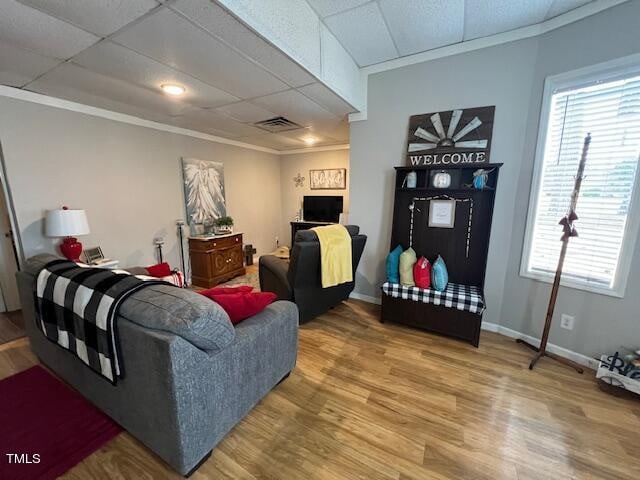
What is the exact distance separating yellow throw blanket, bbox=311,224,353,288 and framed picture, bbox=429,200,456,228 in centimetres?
89

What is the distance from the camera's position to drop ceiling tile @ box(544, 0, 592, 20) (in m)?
1.80

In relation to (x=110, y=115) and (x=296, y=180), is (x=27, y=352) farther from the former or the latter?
(x=296, y=180)

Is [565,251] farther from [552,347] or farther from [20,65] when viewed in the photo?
[20,65]

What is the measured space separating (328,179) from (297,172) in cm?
77

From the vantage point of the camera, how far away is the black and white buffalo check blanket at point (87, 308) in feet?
3.95

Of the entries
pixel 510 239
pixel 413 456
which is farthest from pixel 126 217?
pixel 510 239

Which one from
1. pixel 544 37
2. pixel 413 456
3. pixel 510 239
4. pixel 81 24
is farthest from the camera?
pixel 510 239

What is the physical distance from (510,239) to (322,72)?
225 centimetres

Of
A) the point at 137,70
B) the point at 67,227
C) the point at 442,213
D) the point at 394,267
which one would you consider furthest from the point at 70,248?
the point at 442,213

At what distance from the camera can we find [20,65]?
192cm

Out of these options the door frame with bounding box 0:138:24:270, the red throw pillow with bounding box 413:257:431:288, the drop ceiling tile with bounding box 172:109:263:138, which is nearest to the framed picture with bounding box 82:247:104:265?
the door frame with bounding box 0:138:24:270

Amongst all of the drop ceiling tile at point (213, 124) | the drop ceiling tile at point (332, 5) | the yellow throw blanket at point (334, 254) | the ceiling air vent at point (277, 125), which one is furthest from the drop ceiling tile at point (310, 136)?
the yellow throw blanket at point (334, 254)

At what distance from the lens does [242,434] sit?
4.80 ft

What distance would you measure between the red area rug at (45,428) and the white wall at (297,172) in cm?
445
